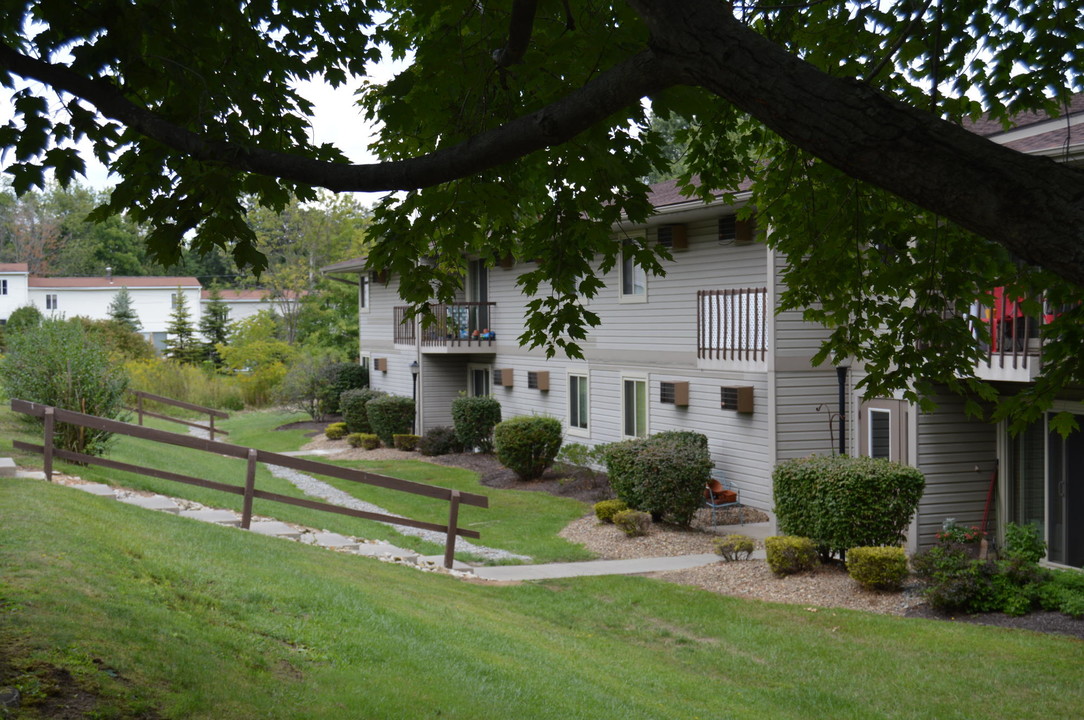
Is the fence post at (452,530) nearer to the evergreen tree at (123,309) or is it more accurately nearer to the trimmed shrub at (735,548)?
the trimmed shrub at (735,548)

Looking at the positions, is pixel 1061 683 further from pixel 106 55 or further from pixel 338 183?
pixel 106 55

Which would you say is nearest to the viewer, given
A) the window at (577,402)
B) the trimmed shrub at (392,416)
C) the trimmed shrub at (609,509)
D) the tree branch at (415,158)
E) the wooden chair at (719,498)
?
the tree branch at (415,158)

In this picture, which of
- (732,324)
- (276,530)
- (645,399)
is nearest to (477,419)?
(645,399)

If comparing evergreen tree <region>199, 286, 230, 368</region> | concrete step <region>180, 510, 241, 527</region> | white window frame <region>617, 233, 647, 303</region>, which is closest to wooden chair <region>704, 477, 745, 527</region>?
white window frame <region>617, 233, 647, 303</region>

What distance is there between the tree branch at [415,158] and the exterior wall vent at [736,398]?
45.2 ft

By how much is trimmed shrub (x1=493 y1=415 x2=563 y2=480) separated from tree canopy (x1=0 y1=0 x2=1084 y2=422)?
13843 mm

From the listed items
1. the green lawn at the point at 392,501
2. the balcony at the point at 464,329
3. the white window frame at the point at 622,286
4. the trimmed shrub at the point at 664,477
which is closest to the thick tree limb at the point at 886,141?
the green lawn at the point at 392,501

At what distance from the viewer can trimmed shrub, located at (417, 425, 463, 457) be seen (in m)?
27.6

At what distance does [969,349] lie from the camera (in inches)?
267

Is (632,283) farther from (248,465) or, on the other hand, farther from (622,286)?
(248,465)

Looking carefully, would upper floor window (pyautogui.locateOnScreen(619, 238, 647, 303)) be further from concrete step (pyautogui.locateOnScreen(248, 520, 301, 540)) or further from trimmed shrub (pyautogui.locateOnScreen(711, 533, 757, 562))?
concrete step (pyautogui.locateOnScreen(248, 520, 301, 540))

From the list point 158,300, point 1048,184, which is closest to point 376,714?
point 1048,184

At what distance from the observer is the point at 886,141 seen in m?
3.33

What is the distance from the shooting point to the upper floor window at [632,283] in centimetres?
2112
